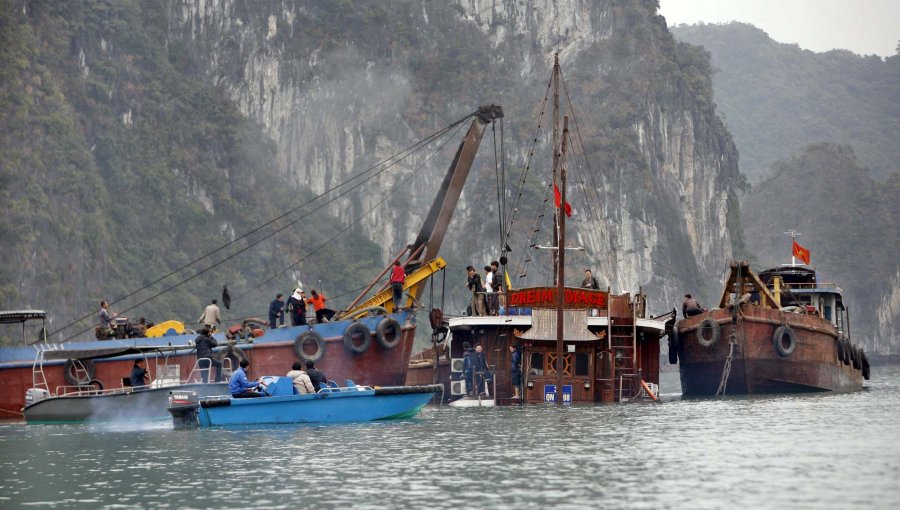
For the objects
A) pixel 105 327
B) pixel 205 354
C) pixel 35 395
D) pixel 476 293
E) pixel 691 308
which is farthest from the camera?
pixel 691 308

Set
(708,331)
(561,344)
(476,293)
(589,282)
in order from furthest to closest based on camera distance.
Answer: (708,331) < (589,282) < (476,293) < (561,344)

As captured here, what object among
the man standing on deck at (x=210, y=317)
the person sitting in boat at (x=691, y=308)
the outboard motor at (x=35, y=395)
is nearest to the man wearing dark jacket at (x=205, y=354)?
the man standing on deck at (x=210, y=317)

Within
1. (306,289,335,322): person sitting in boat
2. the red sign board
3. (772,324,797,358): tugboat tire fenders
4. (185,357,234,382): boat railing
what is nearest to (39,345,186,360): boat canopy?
(185,357,234,382): boat railing

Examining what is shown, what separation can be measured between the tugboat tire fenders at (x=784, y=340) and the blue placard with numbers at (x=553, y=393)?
22.3 feet

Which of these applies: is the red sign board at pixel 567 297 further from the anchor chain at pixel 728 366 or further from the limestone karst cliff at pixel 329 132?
the limestone karst cliff at pixel 329 132

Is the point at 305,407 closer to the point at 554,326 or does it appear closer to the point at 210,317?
the point at 210,317

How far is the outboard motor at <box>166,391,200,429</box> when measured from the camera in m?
30.1

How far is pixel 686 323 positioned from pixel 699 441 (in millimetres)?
15473

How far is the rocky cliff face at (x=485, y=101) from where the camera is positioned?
103 metres

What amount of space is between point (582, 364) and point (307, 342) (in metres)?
7.63

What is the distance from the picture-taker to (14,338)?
68438mm

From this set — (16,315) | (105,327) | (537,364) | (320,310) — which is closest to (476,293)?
(537,364)

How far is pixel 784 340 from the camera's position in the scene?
128 ft

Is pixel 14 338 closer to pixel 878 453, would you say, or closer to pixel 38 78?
pixel 38 78
